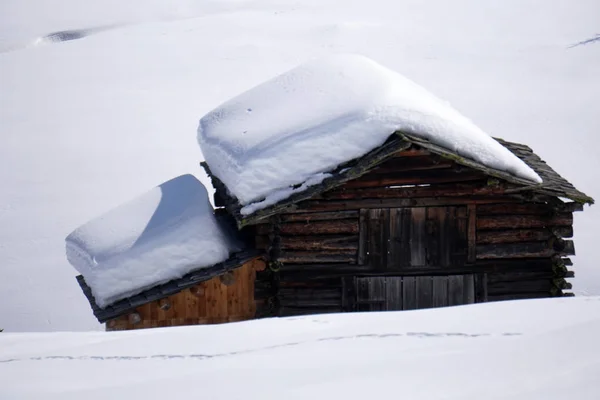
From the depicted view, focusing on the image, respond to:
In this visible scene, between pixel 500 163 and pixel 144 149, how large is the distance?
2022 cm

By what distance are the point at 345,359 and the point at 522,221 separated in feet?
24.8

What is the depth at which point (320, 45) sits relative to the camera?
4212 centimetres

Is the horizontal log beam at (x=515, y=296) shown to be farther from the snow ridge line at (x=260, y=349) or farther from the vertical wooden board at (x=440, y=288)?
the snow ridge line at (x=260, y=349)

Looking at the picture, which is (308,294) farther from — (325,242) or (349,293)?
(325,242)

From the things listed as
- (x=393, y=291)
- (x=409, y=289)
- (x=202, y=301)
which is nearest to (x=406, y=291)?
(x=409, y=289)

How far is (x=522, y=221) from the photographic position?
12.2 metres

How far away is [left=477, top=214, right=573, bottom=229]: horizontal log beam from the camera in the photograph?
39.6 ft

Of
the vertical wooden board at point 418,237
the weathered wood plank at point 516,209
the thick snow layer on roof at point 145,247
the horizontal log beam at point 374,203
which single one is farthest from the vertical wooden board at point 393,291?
the thick snow layer on roof at point 145,247

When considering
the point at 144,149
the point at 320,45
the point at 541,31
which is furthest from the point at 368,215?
the point at 541,31

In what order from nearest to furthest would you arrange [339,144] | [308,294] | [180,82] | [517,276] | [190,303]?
1. [339,144]
2. [308,294]
3. [517,276]
4. [190,303]
5. [180,82]

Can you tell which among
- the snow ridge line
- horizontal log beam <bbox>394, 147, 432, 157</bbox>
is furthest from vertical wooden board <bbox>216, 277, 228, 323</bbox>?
the snow ridge line

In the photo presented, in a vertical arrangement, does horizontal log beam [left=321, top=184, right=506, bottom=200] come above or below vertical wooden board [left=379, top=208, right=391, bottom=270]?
above

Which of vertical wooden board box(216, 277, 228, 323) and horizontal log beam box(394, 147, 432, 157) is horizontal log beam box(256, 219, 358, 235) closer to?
horizontal log beam box(394, 147, 432, 157)

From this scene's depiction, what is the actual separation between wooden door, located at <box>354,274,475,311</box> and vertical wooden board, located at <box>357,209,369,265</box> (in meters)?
0.32
